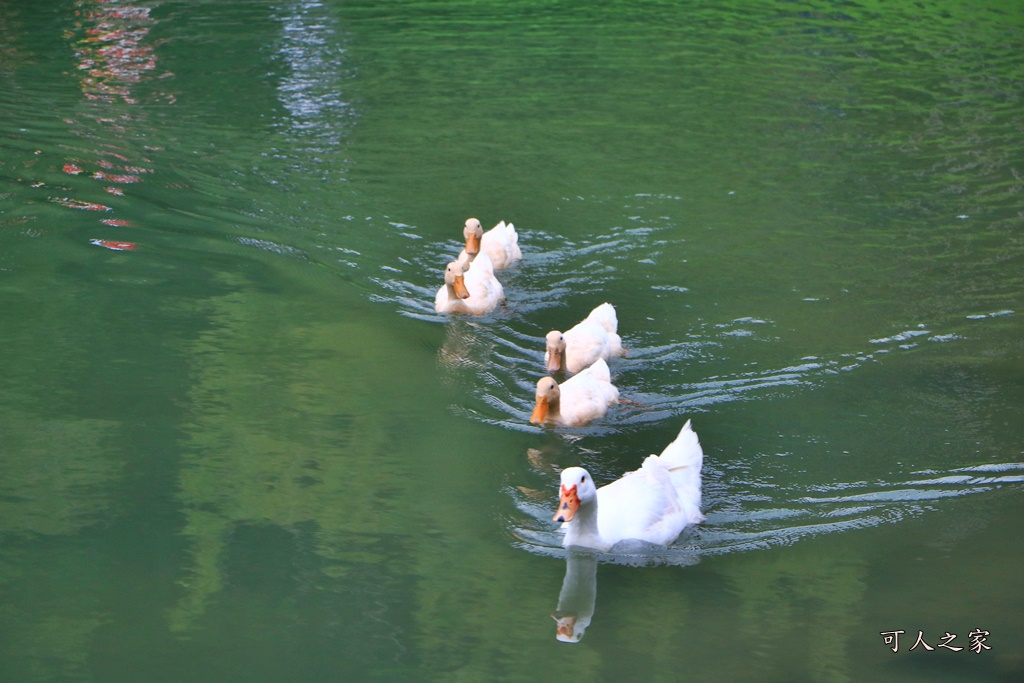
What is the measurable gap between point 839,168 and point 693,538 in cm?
890

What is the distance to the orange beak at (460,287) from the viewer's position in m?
10.9

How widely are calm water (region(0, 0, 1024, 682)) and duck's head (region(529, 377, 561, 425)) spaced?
0.38 ft

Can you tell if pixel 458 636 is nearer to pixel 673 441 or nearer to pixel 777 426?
pixel 673 441

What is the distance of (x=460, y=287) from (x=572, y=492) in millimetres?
4113

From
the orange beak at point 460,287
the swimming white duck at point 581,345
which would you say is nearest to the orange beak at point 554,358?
the swimming white duck at point 581,345

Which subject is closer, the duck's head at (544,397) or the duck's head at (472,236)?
the duck's head at (544,397)

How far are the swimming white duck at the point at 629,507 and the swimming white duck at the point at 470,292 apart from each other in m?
3.47

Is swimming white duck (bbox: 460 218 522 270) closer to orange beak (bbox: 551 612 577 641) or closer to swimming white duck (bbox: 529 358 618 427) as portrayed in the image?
swimming white duck (bbox: 529 358 618 427)

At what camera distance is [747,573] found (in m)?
7.32

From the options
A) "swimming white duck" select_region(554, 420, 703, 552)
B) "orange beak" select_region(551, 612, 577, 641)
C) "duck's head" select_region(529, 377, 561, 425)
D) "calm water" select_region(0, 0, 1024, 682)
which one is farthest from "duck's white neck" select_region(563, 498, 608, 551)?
"duck's head" select_region(529, 377, 561, 425)

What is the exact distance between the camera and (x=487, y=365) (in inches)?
409

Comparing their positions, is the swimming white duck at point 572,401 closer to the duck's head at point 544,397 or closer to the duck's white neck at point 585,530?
the duck's head at point 544,397

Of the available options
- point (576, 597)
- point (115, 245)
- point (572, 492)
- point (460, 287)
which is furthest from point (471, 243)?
point (576, 597)

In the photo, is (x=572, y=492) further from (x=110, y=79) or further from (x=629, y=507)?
(x=110, y=79)
